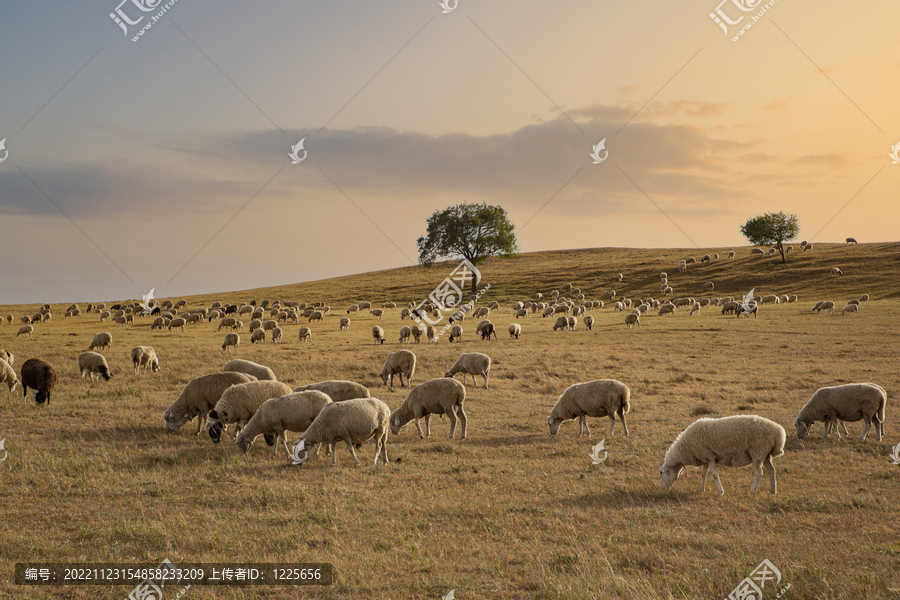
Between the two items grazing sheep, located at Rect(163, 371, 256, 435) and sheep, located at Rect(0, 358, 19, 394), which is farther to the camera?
sheep, located at Rect(0, 358, 19, 394)

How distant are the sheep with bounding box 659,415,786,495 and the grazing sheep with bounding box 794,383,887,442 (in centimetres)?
501

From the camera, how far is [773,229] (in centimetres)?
8181

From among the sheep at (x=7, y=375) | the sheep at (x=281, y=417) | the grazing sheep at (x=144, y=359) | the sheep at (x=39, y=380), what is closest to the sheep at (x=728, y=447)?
the sheep at (x=281, y=417)

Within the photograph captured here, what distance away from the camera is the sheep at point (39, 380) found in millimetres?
18016

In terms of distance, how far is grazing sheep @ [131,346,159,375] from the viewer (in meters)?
24.8

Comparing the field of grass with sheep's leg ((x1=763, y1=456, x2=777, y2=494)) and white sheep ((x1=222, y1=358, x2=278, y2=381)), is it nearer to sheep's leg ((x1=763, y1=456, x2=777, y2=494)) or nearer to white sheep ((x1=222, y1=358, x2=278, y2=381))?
sheep's leg ((x1=763, y1=456, x2=777, y2=494))

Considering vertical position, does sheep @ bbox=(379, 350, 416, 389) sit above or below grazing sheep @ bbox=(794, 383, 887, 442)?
above

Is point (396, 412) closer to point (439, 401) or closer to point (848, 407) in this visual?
point (439, 401)

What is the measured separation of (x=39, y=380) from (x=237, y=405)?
899 centimetres

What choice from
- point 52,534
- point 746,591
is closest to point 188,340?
point 52,534

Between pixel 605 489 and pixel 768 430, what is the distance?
297 centimetres

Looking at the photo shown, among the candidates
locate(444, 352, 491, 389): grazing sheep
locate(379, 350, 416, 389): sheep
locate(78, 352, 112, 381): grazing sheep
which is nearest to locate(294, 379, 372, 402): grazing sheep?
locate(379, 350, 416, 389): sheep

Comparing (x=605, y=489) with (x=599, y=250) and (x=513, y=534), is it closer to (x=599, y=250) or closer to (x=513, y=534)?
(x=513, y=534)

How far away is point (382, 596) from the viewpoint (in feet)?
21.1
